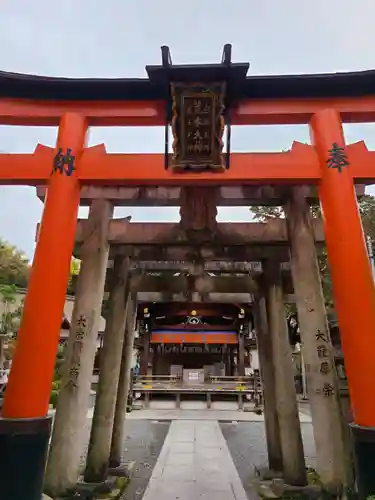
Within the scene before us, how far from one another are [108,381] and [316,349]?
3.34 m

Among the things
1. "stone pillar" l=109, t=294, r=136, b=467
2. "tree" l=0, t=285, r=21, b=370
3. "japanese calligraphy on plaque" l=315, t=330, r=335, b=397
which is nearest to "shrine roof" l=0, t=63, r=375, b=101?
"japanese calligraphy on plaque" l=315, t=330, r=335, b=397

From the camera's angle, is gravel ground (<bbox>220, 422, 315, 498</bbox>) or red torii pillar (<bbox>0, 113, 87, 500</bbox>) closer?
red torii pillar (<bbox>0, 113, 87, 500</bbox>)

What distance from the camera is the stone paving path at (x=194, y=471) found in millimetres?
5496

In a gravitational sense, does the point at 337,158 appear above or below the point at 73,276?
above

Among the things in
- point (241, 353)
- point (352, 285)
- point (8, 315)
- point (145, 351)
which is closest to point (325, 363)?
point (352, 285)

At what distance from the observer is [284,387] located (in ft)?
18.9

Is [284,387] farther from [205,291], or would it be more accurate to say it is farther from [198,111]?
→ [198,111]

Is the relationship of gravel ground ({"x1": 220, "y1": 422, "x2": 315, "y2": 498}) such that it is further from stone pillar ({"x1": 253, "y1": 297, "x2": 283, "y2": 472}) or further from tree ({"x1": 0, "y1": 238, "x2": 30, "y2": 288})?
tree ({"x1": 0, "y1": 238, "x2": 30, "y2": 288})

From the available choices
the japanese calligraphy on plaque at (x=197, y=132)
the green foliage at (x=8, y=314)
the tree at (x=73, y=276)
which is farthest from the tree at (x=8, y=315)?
the japanese calligraphy on plaque at (x=197, y=132)

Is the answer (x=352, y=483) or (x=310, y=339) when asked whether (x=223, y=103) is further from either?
(x=352, y=483)

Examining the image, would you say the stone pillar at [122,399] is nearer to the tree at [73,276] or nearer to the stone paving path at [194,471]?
the stone paving path at [194,471]

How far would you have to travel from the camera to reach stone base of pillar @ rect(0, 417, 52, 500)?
3.39 m

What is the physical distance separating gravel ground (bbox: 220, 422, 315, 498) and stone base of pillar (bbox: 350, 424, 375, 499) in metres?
2.82

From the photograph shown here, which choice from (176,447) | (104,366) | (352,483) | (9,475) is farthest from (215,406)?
(9,475)
